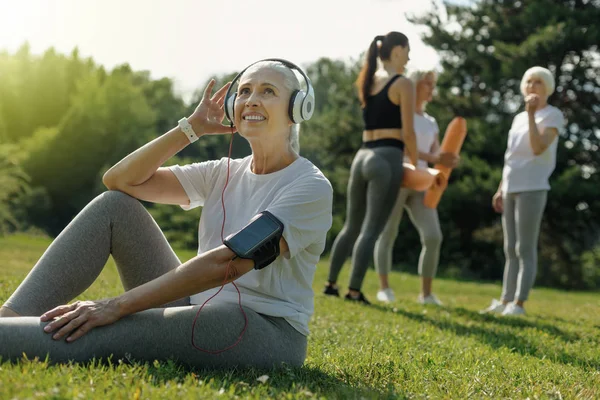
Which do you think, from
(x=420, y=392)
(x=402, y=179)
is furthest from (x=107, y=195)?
(x=402, y=179)

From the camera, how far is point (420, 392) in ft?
10.8

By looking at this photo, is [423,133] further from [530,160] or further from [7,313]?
[7,313]

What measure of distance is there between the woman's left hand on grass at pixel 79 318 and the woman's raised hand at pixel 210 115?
1.14 metres

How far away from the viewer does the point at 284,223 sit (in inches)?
126

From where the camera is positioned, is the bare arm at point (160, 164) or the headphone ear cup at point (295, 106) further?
the bare arm at point (160, 164)

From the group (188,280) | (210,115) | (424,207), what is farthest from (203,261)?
(424,207)

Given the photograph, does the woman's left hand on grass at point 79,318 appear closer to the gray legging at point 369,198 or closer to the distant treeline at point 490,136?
the gray legging at point 369,198

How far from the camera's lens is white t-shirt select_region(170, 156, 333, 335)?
130 inches

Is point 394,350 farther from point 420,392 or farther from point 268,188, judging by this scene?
point 268,188


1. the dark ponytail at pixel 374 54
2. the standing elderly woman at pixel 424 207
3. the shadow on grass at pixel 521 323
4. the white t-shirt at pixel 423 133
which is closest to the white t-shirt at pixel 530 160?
the standing elderly woman at pixel 424 207

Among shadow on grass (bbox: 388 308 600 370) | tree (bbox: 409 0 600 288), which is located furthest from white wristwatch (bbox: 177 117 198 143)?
tree (bbox: 409 0 600 288)

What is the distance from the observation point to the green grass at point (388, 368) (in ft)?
8.88

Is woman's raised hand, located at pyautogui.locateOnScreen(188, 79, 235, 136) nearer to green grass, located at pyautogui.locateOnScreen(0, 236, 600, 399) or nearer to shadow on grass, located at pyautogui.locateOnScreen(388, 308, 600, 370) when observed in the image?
green grass, located at pyautogui.locateOnScreen(0, 236, 600, 399)

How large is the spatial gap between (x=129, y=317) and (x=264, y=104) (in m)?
1.16
